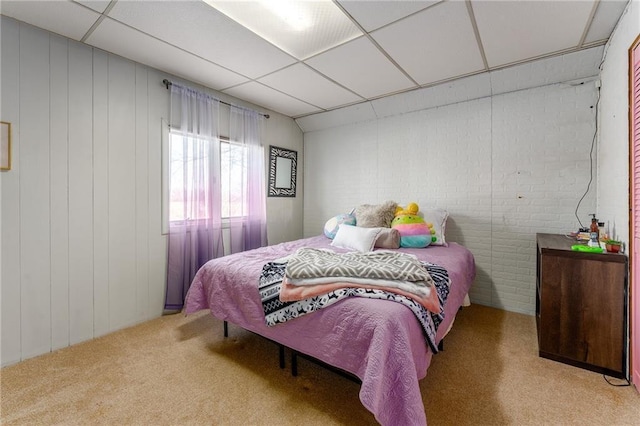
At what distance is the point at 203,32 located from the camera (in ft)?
6.83

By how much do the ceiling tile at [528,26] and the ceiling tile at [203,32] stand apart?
1.54 m

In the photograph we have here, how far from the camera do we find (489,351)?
2.14m

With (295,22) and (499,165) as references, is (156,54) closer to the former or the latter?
(295,22)

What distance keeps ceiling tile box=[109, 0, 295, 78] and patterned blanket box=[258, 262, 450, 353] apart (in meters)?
1.74

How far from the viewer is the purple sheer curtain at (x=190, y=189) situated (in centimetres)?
284

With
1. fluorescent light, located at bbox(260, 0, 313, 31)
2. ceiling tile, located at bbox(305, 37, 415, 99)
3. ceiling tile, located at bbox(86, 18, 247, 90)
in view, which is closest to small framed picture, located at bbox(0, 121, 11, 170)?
Result: ceiling tile, located at bbox(86, 18, 247, 90)

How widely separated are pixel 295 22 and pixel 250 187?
1.98 m

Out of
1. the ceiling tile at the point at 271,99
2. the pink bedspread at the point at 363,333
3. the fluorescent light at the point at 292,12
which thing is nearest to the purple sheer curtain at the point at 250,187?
the ceiling tile at the point at 271,99

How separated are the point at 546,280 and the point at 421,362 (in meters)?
1.29

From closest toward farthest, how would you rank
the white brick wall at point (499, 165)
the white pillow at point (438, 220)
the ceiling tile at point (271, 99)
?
the white brick wall at point (499, 165), the white pillow at point (438, 220), the ceiling tile at point (271, 99)

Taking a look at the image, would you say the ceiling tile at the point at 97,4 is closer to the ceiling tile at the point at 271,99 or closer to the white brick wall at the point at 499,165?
the ceiling tile at the point at 271,99

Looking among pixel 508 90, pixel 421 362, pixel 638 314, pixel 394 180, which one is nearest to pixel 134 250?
pixel 421 362

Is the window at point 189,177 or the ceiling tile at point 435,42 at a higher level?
the ceiling tile at point 435,42

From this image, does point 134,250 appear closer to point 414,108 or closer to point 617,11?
point 414,108
